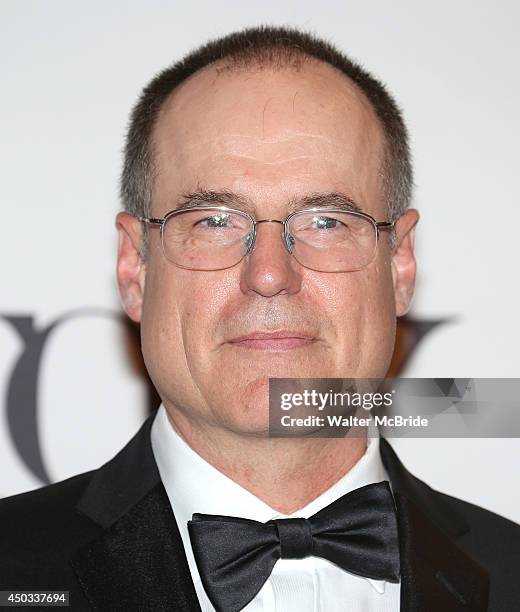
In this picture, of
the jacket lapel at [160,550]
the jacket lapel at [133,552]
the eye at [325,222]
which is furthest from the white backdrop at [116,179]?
the eye at [325,222]

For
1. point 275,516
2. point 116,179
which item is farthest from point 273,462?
point 116,179

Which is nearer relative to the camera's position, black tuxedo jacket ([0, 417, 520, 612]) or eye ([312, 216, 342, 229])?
black tuxedo jacket ([0, 417, 520, 612])

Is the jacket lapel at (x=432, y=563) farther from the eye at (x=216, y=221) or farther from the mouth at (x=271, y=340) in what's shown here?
the eye at (x=216, y=221)

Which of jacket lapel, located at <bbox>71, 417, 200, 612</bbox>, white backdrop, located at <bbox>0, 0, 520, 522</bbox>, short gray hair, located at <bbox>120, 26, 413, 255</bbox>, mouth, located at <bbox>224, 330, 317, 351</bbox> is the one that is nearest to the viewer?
jacket lapel, located at <bbox>71, 417, 200, 612</bbox>

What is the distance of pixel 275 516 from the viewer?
2094mm

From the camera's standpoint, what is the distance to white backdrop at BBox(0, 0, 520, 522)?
2.85 meters

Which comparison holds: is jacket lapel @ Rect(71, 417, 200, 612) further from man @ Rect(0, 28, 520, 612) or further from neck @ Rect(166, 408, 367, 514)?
neck @ Rect(166, 408, 367, 514)

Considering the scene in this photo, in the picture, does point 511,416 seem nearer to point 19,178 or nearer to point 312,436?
point 312,436

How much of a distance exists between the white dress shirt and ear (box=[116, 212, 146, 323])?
28 cm

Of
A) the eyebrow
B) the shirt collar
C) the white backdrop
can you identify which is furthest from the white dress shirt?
the white backdrop

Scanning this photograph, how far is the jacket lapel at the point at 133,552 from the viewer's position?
1.90 meters

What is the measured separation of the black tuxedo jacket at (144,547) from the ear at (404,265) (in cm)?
35

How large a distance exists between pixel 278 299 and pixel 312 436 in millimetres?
323

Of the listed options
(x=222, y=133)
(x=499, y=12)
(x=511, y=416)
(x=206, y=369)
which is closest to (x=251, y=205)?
(x=222, y=133)
